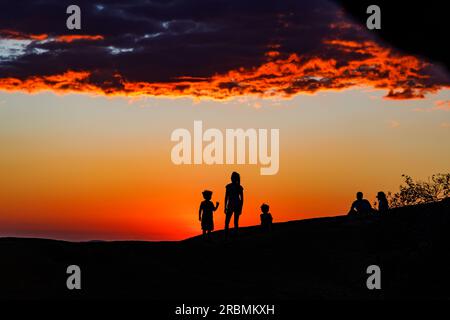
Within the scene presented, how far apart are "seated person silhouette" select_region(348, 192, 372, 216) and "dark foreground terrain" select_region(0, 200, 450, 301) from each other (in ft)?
1.07

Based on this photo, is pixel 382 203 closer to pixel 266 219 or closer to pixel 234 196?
pixel 266 219

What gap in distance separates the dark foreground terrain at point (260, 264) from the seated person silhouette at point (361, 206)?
1.07 feet

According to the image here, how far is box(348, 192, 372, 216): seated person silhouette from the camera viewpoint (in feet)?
82.1

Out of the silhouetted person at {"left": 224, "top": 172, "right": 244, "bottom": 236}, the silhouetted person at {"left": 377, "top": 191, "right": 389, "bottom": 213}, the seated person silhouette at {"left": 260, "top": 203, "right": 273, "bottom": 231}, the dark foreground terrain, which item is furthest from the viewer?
the seated person silhouette at {"left": 260, "top": 203, "right": 273, "bottom": 231}

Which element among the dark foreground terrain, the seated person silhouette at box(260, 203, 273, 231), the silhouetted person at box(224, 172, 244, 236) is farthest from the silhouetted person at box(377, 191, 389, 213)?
the silhouetted person at box(224, 172, 244, 236)

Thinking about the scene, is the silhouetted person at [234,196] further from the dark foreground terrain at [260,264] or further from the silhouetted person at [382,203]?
the silhouetted person at [382,203]

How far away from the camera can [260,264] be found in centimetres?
2041

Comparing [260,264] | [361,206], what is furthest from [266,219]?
[260,264]

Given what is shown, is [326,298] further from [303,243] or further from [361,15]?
[361,15]

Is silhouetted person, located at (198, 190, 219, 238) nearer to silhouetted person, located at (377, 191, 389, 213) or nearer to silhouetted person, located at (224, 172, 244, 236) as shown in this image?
silhouetted person, located at (224, 172, 244, 236)

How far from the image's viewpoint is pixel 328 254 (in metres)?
22.3

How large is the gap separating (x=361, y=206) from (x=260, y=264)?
19.7ft
